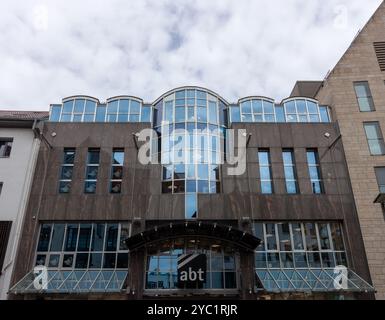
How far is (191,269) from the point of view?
67.3 ft

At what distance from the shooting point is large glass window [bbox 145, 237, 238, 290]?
67.1 ft

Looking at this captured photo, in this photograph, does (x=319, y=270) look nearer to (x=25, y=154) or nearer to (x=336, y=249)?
(x=336, y=249)

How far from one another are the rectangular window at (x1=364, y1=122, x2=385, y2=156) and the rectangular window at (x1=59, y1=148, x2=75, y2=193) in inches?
894

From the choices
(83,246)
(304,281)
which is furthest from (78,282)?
(304,281)

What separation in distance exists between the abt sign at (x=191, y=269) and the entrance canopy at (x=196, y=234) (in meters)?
1.44

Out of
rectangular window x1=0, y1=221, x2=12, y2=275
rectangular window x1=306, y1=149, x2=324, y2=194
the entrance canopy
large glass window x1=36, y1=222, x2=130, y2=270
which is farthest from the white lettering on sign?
rectangular window x1=0, y1=221, x2=12, y2=275

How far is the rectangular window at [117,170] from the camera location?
23.5 m

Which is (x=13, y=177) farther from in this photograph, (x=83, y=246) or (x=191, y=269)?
(x=191, y=269)

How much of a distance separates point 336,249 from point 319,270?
80.8 inches

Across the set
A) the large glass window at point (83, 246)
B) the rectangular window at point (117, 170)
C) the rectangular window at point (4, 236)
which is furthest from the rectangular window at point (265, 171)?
the rectangular window at point (4, 236)

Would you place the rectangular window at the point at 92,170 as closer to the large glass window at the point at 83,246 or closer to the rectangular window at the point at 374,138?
the large glass window at the point at 83,246

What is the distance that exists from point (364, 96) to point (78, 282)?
25.6 meters
